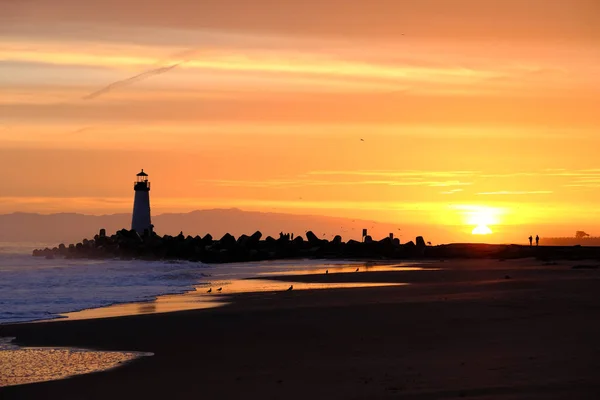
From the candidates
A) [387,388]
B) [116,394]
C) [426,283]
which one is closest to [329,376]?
[387,388]

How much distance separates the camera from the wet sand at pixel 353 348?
8.70 m

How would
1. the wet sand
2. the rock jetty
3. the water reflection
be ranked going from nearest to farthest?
the wet sand, the water reflection, the rock jetty

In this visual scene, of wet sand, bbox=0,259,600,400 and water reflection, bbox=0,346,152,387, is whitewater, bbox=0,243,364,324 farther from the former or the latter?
water reflection, bbox=0,346,152,387

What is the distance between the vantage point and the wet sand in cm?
870

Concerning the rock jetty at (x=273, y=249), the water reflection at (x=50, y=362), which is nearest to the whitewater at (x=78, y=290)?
the water reflection at (x=50, y=362)

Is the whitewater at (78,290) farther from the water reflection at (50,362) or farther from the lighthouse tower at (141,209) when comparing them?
the lighthouse tower at (141,209)

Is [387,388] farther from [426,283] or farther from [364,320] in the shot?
[426,283]

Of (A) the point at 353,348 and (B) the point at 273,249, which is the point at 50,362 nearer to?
(A) the point at 353,348

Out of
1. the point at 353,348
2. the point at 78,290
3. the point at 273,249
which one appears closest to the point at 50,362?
the point at 353,348

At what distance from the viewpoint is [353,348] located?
37.4 feet

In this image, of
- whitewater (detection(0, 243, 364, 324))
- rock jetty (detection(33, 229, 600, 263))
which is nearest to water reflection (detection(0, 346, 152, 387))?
whitewater (detection(0, 243, 364, 324))

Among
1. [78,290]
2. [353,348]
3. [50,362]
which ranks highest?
[78,290]

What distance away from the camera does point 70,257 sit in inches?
2574

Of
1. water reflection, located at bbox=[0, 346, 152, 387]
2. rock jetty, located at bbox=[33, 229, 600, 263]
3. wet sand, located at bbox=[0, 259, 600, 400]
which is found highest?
rock jetty, located at bbox=[33, 229, 600, 263]
